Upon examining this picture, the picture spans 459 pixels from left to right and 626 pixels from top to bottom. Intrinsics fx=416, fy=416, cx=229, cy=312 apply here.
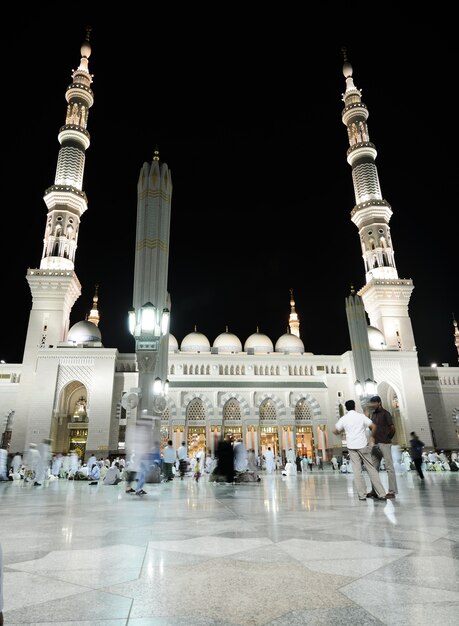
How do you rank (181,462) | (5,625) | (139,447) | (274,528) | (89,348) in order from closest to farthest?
(5,625) → (274,528) → (139,447) → (181,462) → (89,348)

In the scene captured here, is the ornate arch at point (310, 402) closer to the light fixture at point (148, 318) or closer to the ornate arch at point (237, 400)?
the ornate arch at point (237, 400)

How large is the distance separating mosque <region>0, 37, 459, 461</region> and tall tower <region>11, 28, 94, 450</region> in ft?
0.29

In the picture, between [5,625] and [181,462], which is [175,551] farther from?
[181,462]

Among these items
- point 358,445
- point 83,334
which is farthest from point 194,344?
point 358,445

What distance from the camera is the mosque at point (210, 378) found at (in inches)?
1212

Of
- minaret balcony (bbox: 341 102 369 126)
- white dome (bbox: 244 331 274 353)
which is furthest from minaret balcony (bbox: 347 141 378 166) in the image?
white dome (bbox: 244 331 274 353)

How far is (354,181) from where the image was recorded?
43250 mm

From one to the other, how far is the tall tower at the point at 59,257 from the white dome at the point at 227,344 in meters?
13.7

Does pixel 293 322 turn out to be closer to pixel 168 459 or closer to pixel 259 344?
pixel 259 344

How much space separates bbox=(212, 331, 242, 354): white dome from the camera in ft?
130

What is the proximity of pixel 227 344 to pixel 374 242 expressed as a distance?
17.5 m

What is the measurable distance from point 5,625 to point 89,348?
31.8 metres

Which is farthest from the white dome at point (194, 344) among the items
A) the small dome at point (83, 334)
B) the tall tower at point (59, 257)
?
the tall tower at point (59, 257)

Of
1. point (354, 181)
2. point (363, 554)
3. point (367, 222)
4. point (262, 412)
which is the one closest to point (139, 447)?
point (363, 554)
